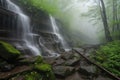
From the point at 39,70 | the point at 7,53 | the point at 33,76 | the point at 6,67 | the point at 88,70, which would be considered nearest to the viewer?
the point at 33,76

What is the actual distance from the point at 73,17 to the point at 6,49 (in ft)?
89.5

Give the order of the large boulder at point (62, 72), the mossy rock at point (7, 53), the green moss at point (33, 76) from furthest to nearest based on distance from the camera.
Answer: the mossy rock at point (7, 53) < the large boulder at point (62, 72) < the green moss at point (33, 76)

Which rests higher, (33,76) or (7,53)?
(7,53)

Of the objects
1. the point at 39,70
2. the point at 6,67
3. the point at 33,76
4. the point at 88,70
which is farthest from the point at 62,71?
the point at 6,67

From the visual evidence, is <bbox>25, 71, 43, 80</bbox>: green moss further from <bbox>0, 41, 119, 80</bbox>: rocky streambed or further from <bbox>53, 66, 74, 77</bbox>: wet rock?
<bbox>53, 66, 74, 77</bbox>: wet rock

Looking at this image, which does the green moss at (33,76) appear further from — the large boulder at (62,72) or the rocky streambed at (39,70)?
the large boulder at (62,72)

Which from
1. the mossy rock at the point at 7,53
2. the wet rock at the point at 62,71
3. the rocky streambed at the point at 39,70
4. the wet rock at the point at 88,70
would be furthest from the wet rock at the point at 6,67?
the wet rock at the point at 88,70

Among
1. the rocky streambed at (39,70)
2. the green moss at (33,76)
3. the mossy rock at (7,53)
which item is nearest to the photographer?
the green moss at (33,76)

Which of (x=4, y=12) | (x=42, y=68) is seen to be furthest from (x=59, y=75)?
(x=4, y=12)

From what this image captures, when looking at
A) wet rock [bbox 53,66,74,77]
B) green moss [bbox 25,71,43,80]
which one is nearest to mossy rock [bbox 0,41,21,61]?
green moss [bbox 25,71,43,80]

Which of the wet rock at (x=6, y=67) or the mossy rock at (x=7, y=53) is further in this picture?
the mossy rock at (x=7, y=53)

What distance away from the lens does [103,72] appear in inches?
211

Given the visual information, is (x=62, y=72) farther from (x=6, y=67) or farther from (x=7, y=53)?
(x=7, y=53)

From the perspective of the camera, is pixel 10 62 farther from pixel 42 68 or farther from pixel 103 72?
pixel 103 72
